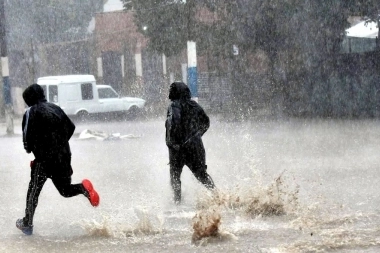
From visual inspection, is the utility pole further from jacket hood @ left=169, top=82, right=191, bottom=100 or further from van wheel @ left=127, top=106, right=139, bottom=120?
jacket hood @ left=169, top=82, right=191, bottom=100

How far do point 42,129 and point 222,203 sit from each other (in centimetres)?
211

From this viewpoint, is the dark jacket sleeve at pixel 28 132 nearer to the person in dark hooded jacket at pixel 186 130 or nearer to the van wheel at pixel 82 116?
the person in dark hooded jacket at pixel 186 130

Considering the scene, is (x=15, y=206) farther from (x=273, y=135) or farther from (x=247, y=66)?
(x=247, y=66)

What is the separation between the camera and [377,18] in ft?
84.7

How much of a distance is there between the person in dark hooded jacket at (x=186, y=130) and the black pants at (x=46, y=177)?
156 centimetres

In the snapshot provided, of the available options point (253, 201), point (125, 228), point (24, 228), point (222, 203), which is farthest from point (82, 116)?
point (125, 228)

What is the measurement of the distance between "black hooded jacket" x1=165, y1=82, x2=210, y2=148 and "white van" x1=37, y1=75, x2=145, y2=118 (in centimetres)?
2109

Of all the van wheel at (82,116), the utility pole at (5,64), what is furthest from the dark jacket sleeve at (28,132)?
the van wheel at (82,116)

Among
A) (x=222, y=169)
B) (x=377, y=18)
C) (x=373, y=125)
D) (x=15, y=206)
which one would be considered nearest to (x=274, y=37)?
(x=377, y=18)

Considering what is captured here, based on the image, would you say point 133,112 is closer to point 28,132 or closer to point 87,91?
point 87,91

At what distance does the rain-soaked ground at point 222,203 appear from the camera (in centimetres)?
674

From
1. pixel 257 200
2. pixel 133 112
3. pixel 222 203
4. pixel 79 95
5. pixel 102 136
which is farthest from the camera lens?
pixel 133 112

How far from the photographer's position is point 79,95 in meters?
30.2

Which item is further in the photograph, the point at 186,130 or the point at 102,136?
the point at 102,136
